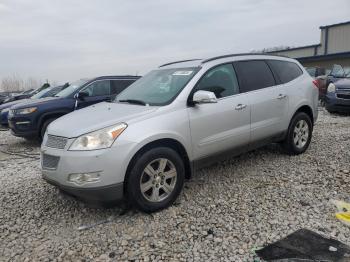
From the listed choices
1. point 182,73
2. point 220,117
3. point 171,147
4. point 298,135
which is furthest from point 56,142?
point 298,135

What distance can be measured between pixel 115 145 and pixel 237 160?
2761 mm

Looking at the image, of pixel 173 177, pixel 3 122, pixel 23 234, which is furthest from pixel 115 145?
pixel 3 122

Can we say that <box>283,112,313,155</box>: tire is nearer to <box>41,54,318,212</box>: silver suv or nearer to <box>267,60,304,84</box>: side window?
<box>41,54,318,212</box>: silver suv

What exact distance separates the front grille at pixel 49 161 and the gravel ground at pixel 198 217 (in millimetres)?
645

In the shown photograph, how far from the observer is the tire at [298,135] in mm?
5598

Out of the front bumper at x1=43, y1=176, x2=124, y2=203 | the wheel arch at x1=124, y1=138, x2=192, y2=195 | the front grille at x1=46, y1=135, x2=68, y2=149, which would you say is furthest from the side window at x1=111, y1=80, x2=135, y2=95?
the front bumper at x1=43, y1=176, x2=124, y2=203

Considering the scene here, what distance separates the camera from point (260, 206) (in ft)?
13.1

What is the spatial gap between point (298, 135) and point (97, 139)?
3.70 m

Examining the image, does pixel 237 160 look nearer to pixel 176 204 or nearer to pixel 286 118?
pixel 286 118

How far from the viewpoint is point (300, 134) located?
5816mm

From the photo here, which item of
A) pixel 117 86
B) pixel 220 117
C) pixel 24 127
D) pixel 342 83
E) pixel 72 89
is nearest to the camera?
pixel 220 117

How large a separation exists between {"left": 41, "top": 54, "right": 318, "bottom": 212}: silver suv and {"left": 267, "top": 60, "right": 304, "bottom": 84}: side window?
2cm

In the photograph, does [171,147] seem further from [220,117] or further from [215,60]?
[215,60]

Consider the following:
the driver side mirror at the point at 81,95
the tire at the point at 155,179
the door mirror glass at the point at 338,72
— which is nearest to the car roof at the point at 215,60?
the tire at the point at 155,179
